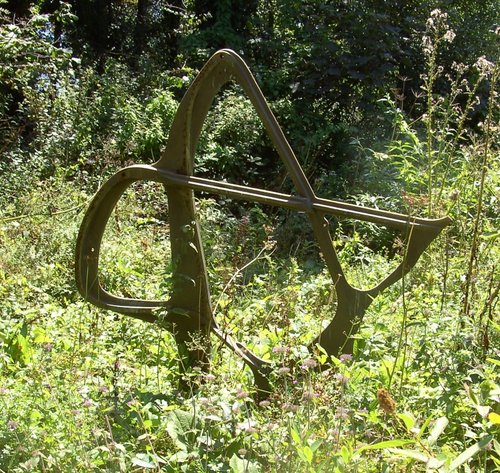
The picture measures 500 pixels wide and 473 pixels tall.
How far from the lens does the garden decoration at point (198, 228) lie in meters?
2.79

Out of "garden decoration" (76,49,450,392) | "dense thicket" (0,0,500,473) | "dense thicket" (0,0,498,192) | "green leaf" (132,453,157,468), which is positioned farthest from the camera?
"dense thicket" (0,0,498,192)

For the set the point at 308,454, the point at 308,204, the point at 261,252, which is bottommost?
the point at 308,454

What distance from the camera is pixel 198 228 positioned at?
10.5 ft

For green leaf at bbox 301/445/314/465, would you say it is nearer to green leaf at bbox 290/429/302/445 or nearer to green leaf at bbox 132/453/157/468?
green leaf at bbox 290/429/302/445

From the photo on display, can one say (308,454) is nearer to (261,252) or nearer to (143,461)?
(143,461)

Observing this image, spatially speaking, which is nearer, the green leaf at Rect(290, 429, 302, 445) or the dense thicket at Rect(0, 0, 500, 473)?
the green leaf at Rect(290, 429, 302, 445)

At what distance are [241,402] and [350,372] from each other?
1.62ft

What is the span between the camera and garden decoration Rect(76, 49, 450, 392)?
2787mm

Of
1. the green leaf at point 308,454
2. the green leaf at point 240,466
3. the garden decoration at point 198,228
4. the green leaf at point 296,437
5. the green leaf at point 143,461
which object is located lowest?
the green leaf at point 143,461

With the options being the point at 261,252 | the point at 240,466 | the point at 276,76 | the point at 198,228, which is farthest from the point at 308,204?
the point at 276,76

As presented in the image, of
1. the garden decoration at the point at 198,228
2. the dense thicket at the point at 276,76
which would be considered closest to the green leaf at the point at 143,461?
the garden decoration at the point at 198,228

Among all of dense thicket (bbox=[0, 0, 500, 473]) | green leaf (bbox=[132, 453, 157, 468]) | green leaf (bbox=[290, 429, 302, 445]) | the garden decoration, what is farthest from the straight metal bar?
green leaf (bbox=[132, 453, 157, 468])

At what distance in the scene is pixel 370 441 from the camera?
2.38 metres

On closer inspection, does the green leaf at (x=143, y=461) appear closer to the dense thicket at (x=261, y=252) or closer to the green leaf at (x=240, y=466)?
the dense thicket at (x=261, y=252)
